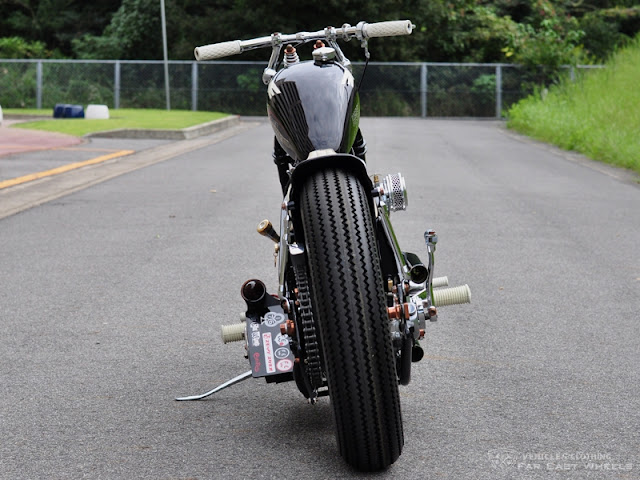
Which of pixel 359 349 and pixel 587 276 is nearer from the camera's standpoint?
pixel 359 349

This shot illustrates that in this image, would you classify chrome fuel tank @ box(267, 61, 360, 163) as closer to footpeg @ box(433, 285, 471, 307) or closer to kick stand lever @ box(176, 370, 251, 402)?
footpeg @ box(433, 285, 471, 307)

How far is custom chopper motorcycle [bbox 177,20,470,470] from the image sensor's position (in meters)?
3.05

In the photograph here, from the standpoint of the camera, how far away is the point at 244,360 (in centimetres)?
474

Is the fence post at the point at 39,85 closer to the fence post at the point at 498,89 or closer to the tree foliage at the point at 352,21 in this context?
the tree foliage at the point at 352,21

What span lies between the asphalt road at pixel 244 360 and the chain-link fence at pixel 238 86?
24899 millimetres

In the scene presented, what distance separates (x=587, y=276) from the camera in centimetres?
680

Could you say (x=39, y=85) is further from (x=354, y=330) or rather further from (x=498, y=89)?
(x=354, y=330)

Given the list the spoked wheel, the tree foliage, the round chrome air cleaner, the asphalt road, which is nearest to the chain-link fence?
the tree foliage

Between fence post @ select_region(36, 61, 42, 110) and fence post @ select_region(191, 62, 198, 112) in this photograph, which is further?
fence post @ select_region(191, 62, 198, 112)

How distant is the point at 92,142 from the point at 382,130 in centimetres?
821

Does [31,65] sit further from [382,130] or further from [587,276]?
[587,276]

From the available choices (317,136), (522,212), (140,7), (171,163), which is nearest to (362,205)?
(317,136)

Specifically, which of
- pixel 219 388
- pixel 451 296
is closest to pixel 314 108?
pixel 451 296

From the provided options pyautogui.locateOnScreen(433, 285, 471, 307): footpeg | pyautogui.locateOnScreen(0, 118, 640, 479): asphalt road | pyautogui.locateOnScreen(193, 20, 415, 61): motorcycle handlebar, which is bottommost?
pyautogui.locateOnScreen(0, 118, 640, 479): asphalt road
